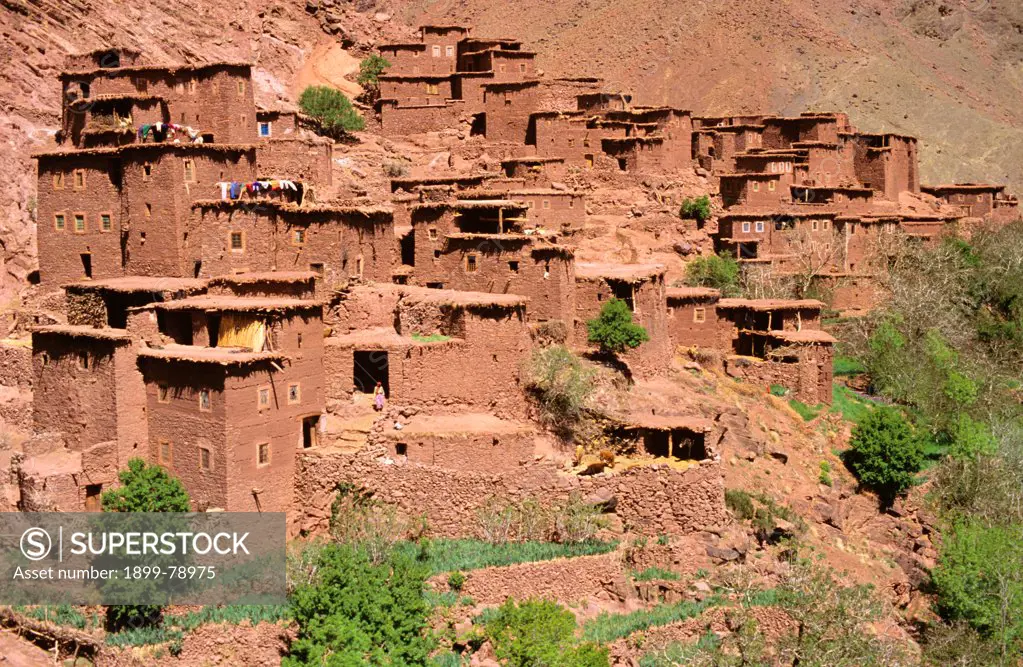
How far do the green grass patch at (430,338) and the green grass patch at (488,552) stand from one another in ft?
16.2

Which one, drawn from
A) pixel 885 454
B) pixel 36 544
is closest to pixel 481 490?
pixel 36 544

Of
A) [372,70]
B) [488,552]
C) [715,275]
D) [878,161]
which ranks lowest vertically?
[488,552]

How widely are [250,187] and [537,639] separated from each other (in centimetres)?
1388

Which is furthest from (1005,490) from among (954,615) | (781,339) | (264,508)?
(264,508)

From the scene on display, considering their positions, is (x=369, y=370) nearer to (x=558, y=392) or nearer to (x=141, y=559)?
(x=558, y=392)

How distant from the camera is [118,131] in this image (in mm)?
31016

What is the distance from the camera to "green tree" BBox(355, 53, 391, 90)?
170 feet

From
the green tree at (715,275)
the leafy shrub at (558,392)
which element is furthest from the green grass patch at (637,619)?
the green tree at (715,275)

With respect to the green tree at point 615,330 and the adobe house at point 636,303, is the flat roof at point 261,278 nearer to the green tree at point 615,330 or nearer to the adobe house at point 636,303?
the green tree at point 615,330

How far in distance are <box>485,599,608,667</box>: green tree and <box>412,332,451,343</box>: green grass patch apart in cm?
724

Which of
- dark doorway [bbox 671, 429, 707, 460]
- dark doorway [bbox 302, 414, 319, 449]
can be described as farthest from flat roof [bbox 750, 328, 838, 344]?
dark doorway [bbox 302, 414, 319, 449]

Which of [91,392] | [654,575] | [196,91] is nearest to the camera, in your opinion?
[91,392]

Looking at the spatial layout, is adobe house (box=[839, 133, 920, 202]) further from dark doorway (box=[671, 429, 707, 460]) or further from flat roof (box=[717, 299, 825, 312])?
dark doorway (box=[671, 429, 707, 460])

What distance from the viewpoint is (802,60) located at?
78.9 meters
